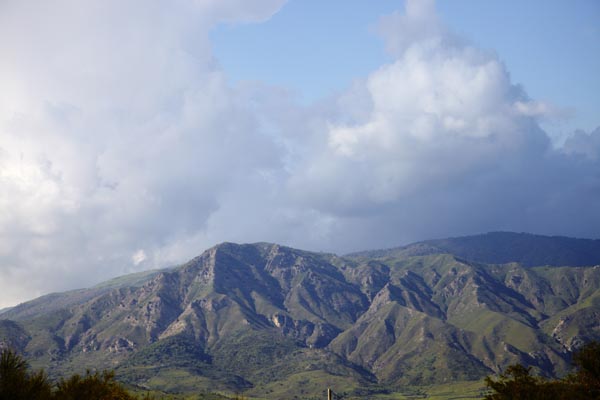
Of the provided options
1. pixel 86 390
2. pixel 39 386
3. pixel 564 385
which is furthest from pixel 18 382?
pixel 564 385

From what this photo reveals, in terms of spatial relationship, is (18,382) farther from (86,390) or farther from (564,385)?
(564,385)

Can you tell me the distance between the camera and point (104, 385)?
310 feet

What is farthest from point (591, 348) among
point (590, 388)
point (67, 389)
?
point (67, 389)

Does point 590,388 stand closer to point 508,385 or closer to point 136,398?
point 508,385

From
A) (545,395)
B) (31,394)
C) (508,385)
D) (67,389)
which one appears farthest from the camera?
(508,385)

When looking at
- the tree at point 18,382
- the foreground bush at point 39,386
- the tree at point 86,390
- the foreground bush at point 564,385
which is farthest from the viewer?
the foreground bush at point 564,385

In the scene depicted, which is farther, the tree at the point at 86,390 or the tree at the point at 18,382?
the tree at the point at 86,390

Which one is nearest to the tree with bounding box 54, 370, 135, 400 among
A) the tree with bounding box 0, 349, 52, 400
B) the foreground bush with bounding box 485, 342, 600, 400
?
the tree with bounding box 0, 349, 52, 400

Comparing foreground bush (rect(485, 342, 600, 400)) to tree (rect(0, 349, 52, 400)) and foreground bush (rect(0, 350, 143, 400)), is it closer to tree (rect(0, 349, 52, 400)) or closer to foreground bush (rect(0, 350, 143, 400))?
foreground bush (rect(0, 350, 143, 400))

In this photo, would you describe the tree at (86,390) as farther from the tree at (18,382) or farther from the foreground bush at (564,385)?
the foreground bush at (564,385)

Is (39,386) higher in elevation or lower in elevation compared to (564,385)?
higher

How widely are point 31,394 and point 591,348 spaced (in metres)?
104

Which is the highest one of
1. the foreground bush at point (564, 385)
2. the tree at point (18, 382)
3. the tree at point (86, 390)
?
the tree at point (18, 382)

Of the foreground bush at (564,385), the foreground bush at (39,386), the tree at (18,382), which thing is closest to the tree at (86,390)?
the foreground bush at (39,386)
